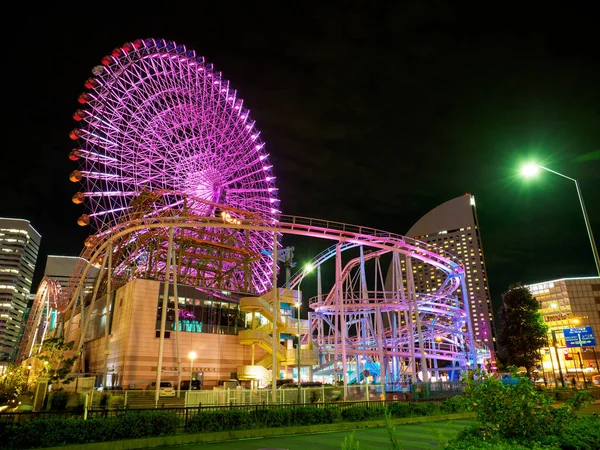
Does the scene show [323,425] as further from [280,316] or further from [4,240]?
[4,240]

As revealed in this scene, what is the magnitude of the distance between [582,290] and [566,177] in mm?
109743

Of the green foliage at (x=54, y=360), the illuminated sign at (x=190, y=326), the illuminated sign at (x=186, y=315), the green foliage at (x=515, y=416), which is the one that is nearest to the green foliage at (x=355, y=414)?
the green foliage at (x=515, y=416)

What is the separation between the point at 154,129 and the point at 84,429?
35.4 metres

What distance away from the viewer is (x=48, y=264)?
6634 inches

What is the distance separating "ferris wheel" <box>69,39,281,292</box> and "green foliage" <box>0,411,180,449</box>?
26676 mm

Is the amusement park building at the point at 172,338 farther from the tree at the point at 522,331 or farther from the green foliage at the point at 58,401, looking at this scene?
the tree at the point at 522,331

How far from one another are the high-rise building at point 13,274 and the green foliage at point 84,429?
198 meters

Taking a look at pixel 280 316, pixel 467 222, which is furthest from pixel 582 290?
pixel 280 316

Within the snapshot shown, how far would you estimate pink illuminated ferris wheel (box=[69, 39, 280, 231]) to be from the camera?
4153 centimetres

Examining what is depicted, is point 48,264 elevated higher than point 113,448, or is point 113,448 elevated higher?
point 48,264

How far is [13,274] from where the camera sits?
185250mm

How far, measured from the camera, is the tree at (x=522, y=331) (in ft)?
157

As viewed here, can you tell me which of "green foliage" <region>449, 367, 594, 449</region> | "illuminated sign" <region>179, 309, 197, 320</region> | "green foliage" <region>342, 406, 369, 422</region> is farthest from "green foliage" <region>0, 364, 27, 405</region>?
"green foliage" <region>449, 367, 594, 449</region>

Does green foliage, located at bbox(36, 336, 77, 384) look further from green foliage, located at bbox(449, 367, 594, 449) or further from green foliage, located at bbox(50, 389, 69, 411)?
green foliage, located at bbox(449, 367, 594, 449)
